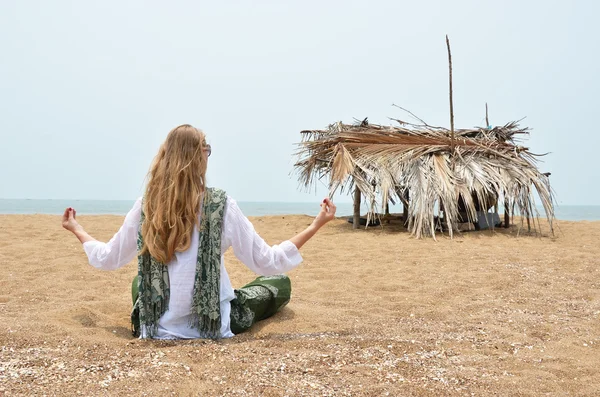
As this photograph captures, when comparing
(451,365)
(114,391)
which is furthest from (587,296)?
(114,391)

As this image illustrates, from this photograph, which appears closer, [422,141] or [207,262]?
[207,262]

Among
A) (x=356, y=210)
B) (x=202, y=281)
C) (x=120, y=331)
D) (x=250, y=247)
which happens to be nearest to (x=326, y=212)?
(x=250, y=247)

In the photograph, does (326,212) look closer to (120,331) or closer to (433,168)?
(120,331)

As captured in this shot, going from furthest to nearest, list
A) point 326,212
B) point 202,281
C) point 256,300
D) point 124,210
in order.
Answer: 1. point 124,210
2. point 256,300
3. point 326,212
4. point 202,281

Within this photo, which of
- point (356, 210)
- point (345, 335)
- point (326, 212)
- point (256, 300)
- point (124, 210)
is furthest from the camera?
point (124, 210)

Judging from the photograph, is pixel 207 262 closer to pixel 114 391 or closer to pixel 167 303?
pixel 167 303

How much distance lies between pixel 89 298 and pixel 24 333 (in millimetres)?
1314

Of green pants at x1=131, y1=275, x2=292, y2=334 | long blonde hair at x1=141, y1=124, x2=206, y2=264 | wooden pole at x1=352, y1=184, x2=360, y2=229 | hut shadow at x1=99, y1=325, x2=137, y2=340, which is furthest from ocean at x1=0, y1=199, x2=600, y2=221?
long blonde hair at x1=141, y1=124, x2=206, y2=264

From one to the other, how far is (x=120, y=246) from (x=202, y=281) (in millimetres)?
520

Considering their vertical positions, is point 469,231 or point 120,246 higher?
point 120,246

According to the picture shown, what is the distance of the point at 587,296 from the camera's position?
450 cm

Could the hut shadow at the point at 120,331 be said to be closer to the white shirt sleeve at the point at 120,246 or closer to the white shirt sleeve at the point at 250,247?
the white shirt sleeve at the point at 120,246

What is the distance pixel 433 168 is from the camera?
364 inches

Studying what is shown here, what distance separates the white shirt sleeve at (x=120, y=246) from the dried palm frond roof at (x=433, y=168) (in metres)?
6.23
